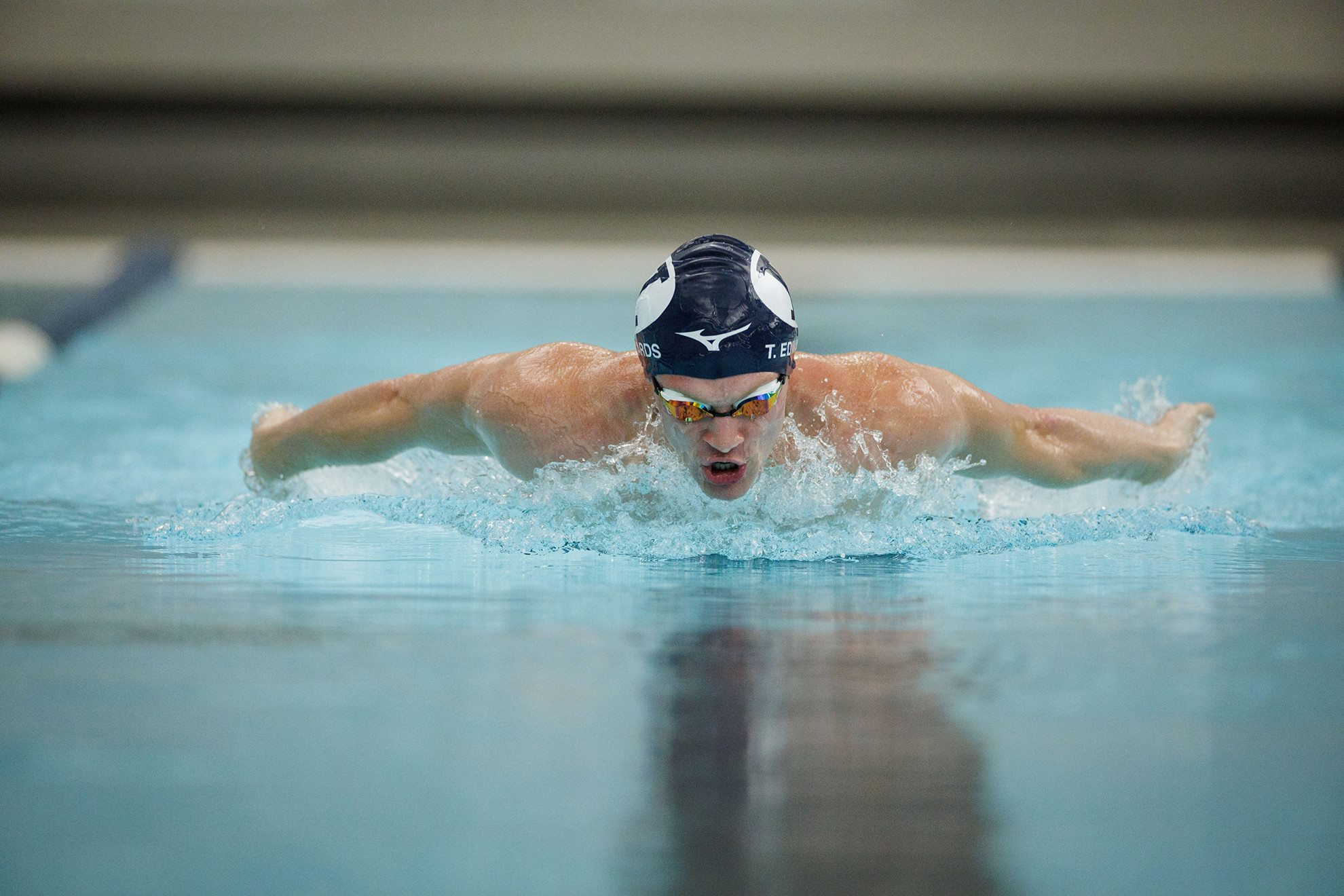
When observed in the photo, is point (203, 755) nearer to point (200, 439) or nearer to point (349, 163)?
point (200, 439)

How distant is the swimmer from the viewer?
8.38 ft

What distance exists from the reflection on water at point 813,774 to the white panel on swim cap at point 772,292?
0.94 metres

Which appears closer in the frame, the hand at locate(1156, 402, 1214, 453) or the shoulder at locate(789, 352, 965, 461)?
the shoulder at locate(789, 352, 965, 461)

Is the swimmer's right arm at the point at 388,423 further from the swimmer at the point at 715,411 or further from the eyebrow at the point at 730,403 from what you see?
the eyebrow at the point at 730,403

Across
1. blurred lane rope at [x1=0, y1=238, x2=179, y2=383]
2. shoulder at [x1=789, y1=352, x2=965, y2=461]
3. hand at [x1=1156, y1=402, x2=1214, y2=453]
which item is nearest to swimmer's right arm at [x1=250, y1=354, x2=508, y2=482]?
shoulder at [x1=789, y1=352, x2=965, y2=461]

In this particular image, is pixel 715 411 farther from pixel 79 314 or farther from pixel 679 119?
pixel 679 119

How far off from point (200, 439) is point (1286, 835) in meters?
4.32

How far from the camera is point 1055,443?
3.06 meters

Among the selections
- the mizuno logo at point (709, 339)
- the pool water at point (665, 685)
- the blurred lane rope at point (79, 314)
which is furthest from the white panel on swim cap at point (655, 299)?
the blurred lane rope at point (79, 314)

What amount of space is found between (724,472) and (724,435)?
0.10 m

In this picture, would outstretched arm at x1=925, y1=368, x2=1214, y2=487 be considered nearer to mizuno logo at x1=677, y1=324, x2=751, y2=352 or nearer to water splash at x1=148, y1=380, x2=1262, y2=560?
water splash at x1=148, y1=380, x2=1262, y2=560

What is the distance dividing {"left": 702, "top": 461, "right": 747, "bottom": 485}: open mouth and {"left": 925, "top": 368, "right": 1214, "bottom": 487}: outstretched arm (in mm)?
588

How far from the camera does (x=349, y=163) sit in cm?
1197

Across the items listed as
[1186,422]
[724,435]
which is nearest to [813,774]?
[724,435]
